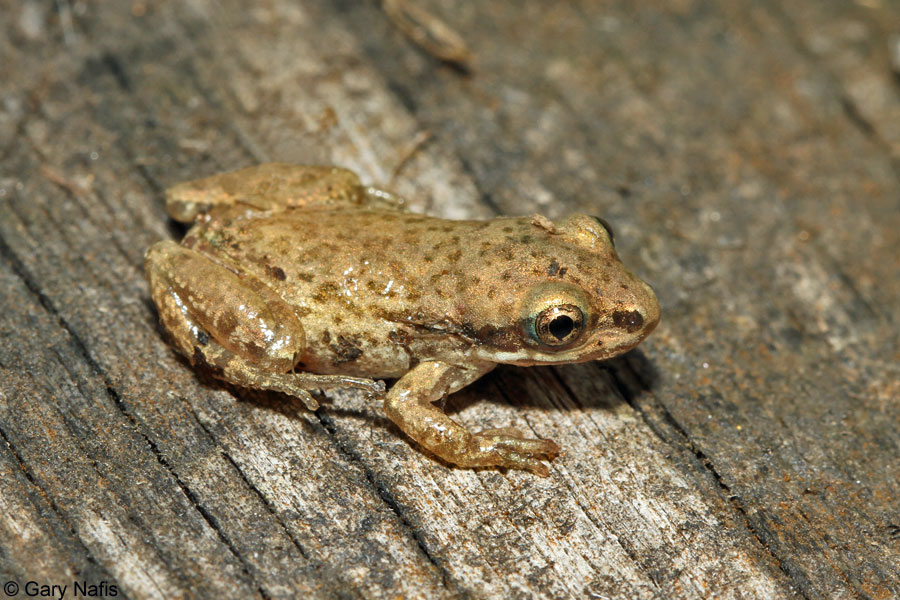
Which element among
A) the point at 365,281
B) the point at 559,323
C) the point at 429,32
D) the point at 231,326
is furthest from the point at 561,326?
the point at 429,32

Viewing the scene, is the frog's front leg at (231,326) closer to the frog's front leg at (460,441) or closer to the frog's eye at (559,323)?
the frog's front leg at (460,441)

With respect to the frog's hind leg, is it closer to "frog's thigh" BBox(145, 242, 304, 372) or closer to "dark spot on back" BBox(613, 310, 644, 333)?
"frog's thigh" BBox(145, 242, 304, 372)

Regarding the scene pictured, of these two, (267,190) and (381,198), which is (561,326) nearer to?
(381,198)

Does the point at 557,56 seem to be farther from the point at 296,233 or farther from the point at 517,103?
the point at 296,233

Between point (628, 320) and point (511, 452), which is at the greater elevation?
point (628, 320)

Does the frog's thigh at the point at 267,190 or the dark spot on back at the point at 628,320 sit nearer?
the dark spot on back at the point at 628,320

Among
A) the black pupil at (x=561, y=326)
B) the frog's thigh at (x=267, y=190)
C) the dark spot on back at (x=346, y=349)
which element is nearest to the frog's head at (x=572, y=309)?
the black pupil at (x=561, y=326)

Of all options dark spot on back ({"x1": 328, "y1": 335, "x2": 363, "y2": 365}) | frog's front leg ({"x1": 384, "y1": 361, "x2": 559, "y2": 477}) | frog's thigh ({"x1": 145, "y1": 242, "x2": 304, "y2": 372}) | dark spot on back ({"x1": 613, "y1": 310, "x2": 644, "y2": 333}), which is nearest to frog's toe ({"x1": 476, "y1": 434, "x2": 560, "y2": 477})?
frog's front leg ({"x1": 384, "y1": 361, "x2": 559, "y2": 477})
